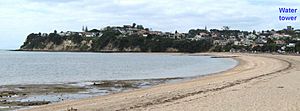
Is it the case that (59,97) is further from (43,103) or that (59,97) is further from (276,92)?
(276,92)

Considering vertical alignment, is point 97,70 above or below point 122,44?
below

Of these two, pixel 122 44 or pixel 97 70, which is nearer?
pixel 97 70

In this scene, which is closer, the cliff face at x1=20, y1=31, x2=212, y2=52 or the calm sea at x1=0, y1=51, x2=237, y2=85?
the calm sea at x1=0, y1=51, x2=237, y2=85

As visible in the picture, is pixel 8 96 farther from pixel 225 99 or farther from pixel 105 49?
pixel 105 49

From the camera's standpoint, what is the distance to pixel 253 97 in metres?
14.6

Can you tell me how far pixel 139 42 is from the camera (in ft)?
573

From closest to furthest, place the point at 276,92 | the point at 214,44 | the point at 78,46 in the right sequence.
Answer: the point at 276,92 → the point at 214,44 → the point at 78,46

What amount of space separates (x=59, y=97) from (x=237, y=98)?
8.04 m

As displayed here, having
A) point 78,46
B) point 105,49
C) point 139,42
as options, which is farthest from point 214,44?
point 78,46

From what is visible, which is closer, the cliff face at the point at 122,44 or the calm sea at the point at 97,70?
the calm sea at the point at 97,70

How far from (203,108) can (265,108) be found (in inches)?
65.2

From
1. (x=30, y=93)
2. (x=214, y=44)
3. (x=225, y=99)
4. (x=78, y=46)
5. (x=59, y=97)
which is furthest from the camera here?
(x=78, y=46)

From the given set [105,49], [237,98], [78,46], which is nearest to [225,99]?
[237,98]

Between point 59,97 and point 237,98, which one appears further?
point 59,97
